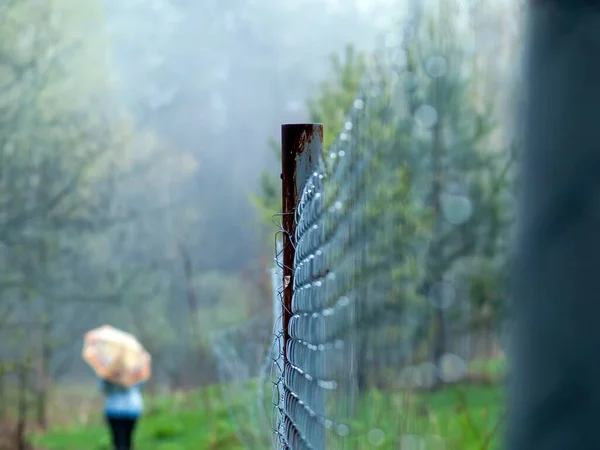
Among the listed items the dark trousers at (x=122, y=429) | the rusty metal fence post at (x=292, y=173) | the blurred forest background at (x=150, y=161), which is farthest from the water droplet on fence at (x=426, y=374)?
the blurred forest background at (x=150, y=161)

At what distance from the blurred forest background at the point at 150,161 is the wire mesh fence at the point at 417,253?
6309mm

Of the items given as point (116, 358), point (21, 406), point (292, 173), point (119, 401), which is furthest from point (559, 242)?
point (21, 406)

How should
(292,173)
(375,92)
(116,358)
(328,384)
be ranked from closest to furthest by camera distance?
(375,92) → (328,384) → (292,173) → (116,358)

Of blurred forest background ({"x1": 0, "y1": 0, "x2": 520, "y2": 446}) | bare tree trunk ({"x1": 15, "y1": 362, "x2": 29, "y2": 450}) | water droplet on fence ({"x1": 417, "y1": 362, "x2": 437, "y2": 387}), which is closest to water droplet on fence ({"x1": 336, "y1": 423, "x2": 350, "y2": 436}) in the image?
water droplet on fence ({"x1": 417, "y1": 362, "x2": 437, "y2": 387})

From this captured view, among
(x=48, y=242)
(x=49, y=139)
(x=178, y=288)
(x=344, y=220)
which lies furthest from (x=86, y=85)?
(x=344, y=220)

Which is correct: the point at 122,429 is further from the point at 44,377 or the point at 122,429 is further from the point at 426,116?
the point at 426,116

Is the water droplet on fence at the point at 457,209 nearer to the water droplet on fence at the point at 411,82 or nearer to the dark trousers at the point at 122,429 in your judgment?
the water droplet on fence at the point at 411,82

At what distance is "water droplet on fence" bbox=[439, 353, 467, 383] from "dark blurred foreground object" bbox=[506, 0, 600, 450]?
0.44 ft

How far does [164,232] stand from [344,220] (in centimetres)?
924

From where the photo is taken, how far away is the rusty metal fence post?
1346 millimetres

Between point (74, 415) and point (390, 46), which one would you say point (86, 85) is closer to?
point (74, 415)

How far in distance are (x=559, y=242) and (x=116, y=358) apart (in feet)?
18.4

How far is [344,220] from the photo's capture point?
865 mm

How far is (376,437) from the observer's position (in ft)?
2.21
